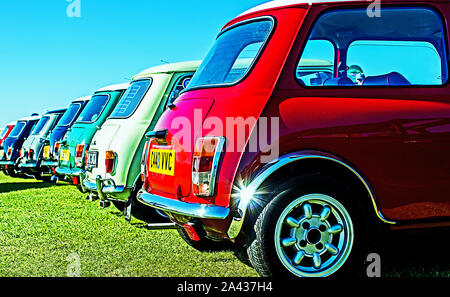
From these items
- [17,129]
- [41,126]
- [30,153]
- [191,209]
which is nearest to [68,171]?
[30,153]

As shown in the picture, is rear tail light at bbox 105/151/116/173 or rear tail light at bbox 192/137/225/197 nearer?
rear tail light at bbox 192/137/225/197

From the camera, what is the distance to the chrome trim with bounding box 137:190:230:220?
3525 millimetres

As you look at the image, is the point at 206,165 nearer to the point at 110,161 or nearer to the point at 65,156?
the point at 110,161

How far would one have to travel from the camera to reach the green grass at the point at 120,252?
14.1ft

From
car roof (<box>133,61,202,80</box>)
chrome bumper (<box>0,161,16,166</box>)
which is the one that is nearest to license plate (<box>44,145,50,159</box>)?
chrome bumper (<box>0,161,16,166</box>)

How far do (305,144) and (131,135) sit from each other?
12.2ft

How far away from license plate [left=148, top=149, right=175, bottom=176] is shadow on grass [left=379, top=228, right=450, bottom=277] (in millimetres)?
1797

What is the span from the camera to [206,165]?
3.65m

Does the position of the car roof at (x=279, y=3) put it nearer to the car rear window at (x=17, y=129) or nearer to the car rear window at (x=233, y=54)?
the car rear window at (x=233, y=54)

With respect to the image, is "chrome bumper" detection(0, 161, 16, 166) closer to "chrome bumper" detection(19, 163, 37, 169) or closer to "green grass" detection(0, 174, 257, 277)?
"chrome bumper" detection(19, 163, 37, 169)
